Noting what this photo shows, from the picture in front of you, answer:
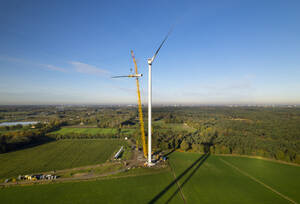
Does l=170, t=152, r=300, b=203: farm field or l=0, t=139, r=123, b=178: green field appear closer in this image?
l=170, t=152, r=300, b=203: farm field

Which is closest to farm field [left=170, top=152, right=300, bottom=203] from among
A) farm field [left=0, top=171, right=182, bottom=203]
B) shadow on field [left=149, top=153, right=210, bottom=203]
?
shadow on field [left=149, top=153, right=210, bottom=203]

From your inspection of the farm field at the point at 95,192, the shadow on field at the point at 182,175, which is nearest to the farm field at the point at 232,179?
the shadow on field at the point at 182,175

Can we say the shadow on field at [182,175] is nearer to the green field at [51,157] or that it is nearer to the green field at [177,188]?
the green field at [177,188]

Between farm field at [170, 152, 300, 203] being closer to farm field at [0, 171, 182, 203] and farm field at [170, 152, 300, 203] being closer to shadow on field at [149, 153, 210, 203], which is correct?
shadow on field at [149, 153, 210, 203]

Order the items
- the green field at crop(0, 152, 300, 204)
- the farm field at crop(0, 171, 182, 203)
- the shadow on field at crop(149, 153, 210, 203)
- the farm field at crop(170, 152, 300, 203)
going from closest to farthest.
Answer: the farm field at crop(0, 171, 182, 203)
the green field at crop(0, 152, 300, 204)
the shadow on field at crop(149, 153, 210, 203)
the farm field at crop(170, 152, 300, 203)

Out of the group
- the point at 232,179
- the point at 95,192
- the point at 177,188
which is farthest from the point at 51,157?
the point at 232,179

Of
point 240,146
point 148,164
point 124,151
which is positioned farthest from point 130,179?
point 240,146

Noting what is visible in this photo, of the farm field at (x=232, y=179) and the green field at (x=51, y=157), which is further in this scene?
the green field at (x=51, y=157)
